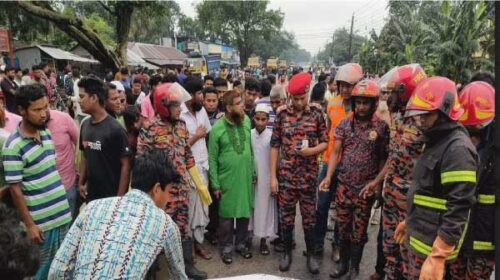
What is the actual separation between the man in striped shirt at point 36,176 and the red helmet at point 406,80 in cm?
258

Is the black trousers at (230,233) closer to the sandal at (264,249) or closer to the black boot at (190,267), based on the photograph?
the sandal at (264,249)

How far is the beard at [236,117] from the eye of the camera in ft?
12.3

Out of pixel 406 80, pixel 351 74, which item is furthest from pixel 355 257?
pixel 351 74

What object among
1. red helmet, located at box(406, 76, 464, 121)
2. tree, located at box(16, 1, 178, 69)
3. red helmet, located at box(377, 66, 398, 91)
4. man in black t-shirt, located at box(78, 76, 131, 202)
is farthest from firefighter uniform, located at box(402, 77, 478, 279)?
tree, located at box(16, 1, 178, 69)

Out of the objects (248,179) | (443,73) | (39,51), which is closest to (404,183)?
(248,179)

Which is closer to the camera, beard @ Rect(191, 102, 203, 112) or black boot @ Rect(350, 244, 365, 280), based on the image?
black boot @ Rect(350, 244, 365, 280)

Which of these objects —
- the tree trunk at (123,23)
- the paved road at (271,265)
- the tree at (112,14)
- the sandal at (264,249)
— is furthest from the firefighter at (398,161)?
the tree trunk at (123,23)

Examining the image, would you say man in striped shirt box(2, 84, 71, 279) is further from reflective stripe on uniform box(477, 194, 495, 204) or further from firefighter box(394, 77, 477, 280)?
reflective stripe on uniform box(477, 194, 495, 204)

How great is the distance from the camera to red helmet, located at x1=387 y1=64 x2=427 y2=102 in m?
2.85

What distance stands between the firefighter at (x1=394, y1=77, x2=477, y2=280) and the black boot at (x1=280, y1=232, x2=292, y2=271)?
1.53 meters

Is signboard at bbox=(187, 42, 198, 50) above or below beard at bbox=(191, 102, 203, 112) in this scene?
above

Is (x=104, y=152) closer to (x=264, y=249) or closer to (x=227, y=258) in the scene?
(x=227, y=258)

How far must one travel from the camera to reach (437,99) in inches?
81.5

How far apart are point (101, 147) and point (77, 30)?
48.4 feet
